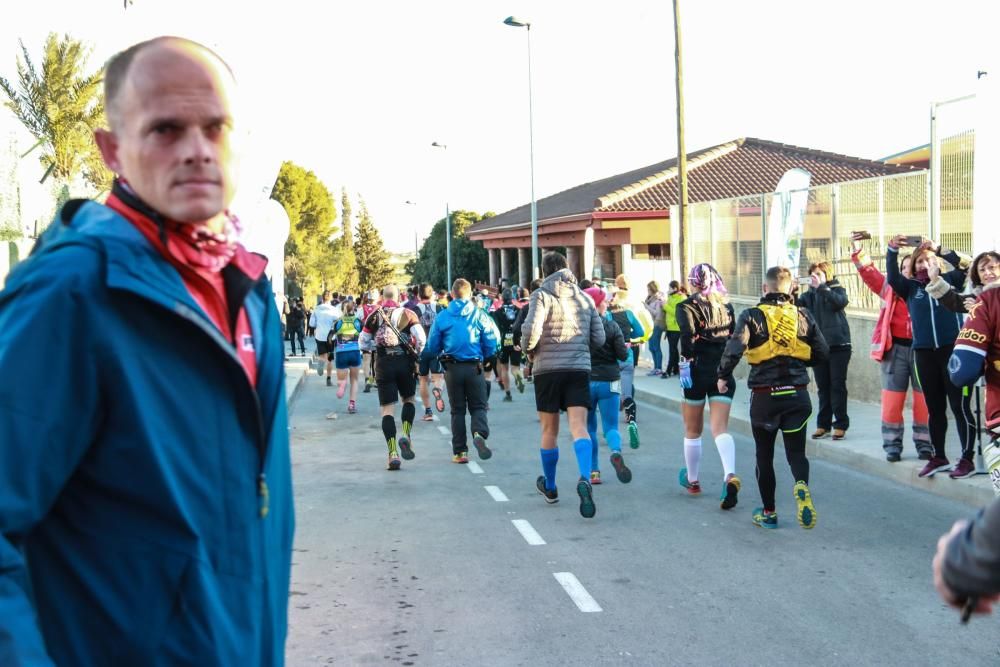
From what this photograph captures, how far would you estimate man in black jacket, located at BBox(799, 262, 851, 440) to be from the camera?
1292 centimetres

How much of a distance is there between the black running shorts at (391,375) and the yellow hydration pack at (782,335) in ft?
17.9

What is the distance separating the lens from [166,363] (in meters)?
1.86

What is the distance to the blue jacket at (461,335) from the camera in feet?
42.8

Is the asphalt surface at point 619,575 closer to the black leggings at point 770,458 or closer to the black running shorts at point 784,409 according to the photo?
the black leggings at point 770,458

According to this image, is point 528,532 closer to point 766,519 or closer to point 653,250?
point 766,519

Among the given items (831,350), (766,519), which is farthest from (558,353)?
(831,350)

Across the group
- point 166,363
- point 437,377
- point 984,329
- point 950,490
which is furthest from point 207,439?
point 437,377

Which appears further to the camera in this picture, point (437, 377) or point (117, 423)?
point (437, 377)

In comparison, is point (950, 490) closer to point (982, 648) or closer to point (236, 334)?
point (982, 648)

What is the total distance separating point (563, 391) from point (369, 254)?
10259 cm

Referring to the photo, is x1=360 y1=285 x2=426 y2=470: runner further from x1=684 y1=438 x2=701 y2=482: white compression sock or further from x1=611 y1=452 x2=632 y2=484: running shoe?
x1=684 y1=438 x2=701 y2=482: white compression sock

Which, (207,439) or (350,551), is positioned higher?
(207,439)

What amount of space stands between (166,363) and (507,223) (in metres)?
50.6

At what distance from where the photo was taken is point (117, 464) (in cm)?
180
